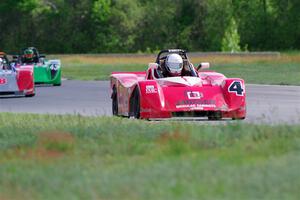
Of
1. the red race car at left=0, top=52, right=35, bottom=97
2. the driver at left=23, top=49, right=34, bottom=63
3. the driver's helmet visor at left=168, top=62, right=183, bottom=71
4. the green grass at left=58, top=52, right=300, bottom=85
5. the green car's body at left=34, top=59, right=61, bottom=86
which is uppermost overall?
the driver's helmet visor at left=168, top=62, right=183, bottom=71

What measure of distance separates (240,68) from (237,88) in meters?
27.4

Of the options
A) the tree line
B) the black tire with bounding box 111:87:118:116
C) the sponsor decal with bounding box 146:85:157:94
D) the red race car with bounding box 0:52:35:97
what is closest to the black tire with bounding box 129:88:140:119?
the sponsor decal with bounding box 146:85:157:94

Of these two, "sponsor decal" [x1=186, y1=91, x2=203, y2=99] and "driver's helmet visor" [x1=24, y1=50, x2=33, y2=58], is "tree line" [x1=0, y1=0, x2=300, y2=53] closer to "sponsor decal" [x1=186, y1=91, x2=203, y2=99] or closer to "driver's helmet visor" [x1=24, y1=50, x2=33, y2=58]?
"driver's helmet visor" [x1=24, y1=50, x2=33, y2=58]

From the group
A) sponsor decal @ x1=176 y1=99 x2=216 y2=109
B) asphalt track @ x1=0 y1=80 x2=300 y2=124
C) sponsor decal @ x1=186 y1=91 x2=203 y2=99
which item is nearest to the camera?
sponsor decal @ x1=176 y1=99 x2=216 y2=109

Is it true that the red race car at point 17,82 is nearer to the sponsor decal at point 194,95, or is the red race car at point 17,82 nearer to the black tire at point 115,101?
the black tire at point 115,101

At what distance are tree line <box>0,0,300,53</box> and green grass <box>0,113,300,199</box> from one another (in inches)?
2606

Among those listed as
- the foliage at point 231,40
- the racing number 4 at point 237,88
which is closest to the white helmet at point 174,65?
the racing number 4 at point 237,88

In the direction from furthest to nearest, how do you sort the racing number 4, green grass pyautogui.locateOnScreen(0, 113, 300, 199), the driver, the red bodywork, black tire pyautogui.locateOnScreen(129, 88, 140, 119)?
the driver < the red bodywork < black tire pyautogui.locateOnScreen(129, 88, 140, 119) < the racing number 4 < green grass pyautogui.locateOnScreen(0, 113, 300, 199)

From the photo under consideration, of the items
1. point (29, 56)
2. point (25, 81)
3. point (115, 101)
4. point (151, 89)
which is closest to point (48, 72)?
point (29, 56)

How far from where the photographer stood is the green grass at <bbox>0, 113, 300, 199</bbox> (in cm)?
862

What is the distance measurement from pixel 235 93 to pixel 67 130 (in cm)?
521

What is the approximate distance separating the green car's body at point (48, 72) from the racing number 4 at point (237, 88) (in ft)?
61.1

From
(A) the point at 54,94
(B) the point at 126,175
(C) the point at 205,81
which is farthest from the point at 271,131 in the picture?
(A) the point at 54,94

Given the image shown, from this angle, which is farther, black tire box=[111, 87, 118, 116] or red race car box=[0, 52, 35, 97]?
red race car box=[0, 52, 35, 97]
